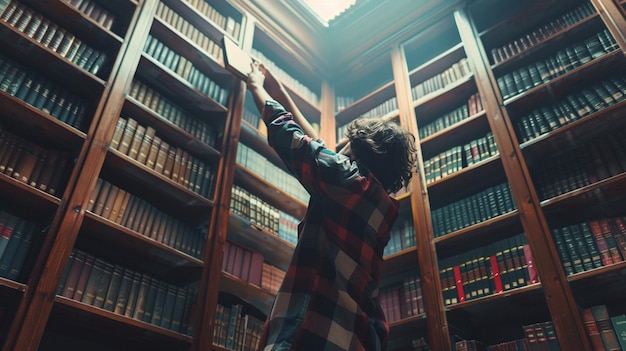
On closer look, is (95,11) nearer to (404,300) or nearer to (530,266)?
(404,300)

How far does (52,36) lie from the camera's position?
2158mm

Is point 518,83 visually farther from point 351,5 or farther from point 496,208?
point 351,5

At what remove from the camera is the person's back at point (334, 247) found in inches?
42.1

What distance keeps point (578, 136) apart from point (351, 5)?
2.34 meters

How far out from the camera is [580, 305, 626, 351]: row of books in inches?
69.3

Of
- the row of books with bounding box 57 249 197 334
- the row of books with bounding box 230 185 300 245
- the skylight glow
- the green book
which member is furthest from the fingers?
the skylight glow

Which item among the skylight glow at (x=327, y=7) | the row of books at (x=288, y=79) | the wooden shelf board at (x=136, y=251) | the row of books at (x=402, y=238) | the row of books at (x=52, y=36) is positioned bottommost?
the wooden shelf board at (x=136, y=251)

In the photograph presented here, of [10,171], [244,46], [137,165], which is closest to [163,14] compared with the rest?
[244,46]

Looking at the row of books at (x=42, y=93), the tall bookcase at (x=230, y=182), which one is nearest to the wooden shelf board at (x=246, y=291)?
the tall bookcase at (x=230, y=182)

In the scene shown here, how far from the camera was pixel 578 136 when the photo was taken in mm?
2266

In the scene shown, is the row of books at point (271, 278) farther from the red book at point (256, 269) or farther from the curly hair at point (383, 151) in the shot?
the curly hair at point (383, 151)

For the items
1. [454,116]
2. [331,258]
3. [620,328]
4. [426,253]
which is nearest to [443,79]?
[454,116]

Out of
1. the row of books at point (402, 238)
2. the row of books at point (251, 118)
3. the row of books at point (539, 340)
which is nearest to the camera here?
the row of books at point (539, 340)

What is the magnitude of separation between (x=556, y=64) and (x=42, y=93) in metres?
2.59
